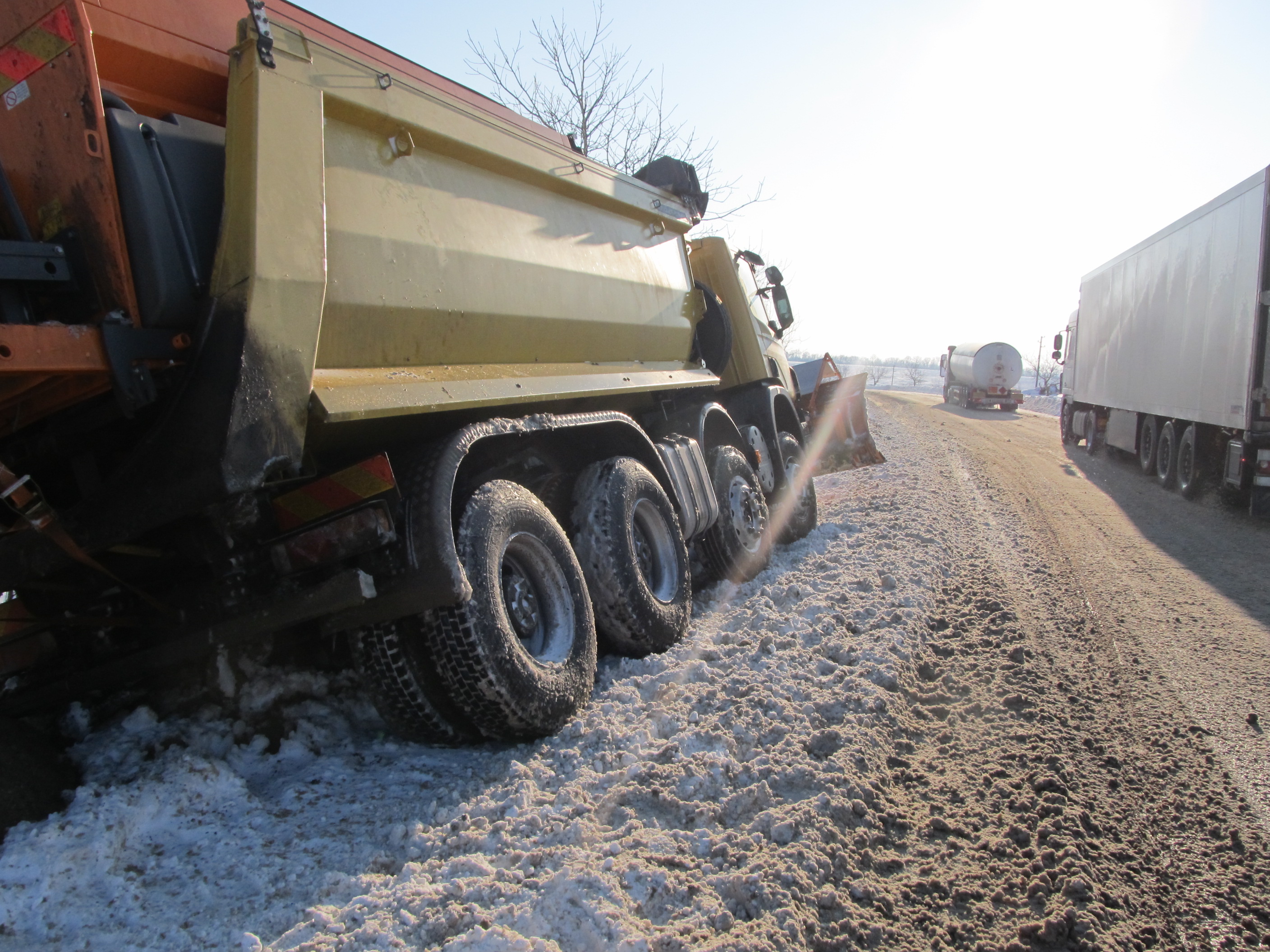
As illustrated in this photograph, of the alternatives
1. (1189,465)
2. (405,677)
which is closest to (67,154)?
(405,677)

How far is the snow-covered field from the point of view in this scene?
6.77 feet

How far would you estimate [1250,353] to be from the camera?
844 cm

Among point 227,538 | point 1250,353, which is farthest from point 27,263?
point 1250,353

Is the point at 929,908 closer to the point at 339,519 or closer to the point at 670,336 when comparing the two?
the point at 339,519

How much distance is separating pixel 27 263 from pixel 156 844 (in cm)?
175

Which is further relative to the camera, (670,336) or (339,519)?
(670,336)

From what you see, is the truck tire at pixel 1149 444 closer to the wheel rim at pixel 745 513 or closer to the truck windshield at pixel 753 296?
the truck windshield at pixel 753 296

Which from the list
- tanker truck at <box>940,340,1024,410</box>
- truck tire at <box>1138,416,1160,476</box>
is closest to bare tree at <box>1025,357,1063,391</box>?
tanker truck at <box>940,340,1024,410</box>

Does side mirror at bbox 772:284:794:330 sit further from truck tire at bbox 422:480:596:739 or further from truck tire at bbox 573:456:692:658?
truck tire at bbox 422:480:596:739

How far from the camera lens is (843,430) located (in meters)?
11.3

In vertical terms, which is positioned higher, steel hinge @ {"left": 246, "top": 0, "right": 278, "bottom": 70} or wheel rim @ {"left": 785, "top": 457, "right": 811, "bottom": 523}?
steel hinge @ {"left": 246, "top": 0, "right": 278, "bottom": 70}

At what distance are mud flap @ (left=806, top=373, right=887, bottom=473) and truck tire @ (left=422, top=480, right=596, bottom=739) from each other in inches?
324

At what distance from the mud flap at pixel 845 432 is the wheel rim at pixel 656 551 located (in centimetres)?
700

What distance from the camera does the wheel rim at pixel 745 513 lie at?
6008 mm
